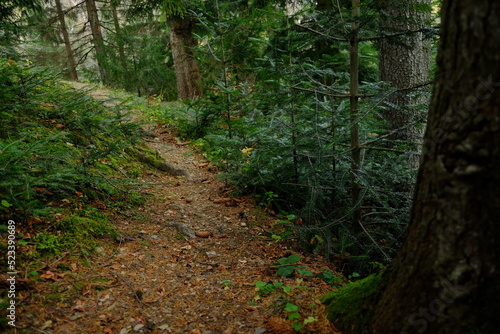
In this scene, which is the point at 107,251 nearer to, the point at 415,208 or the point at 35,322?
the point at 35,322

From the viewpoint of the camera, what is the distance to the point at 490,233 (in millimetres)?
1278

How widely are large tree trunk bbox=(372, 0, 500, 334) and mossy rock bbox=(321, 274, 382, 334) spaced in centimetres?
38

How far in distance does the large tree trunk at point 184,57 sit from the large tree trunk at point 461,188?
902 centimetres

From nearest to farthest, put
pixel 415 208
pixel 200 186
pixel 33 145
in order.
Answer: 1. pixel 415 208
2. pixel 33 145
3. pixel 200 186

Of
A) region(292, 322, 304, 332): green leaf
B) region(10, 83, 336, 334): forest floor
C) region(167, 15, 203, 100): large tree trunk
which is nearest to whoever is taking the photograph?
region(292, 322, 304, 332): green leaf

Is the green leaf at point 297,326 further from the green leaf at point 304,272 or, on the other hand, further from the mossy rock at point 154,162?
the mossy rock at point 154,162

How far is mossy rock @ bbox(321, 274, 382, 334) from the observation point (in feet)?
6.37

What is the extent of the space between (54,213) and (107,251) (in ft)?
2.35

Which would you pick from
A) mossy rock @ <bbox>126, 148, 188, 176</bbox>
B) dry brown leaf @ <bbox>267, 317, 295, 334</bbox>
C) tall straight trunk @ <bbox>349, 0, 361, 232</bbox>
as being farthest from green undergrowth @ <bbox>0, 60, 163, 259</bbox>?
tall straight trunk @ <bbox>349, 0, 361, 232</bbox>

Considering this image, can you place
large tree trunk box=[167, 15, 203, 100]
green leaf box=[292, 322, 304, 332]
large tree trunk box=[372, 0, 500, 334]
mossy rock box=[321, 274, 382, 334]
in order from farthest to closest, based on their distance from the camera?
1. large tree trunk box=[167, 15, 203, 100]
2. green leaf box=[292, 322, 304, 332]
3. mossy rock box=[321, 274, 382, 334]
4. large tree trunk box=[372, 0, 500, 334]

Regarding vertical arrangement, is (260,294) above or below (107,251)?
below

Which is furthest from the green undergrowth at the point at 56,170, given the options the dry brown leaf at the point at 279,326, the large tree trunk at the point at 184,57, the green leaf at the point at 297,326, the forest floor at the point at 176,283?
the large tree trunk at the point at 184,57

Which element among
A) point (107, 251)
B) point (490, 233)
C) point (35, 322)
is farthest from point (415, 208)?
point (107, 251)

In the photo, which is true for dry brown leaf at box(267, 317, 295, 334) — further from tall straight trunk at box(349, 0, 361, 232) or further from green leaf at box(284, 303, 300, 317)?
tall straight trunk at box(349, 0, 361, 232)
